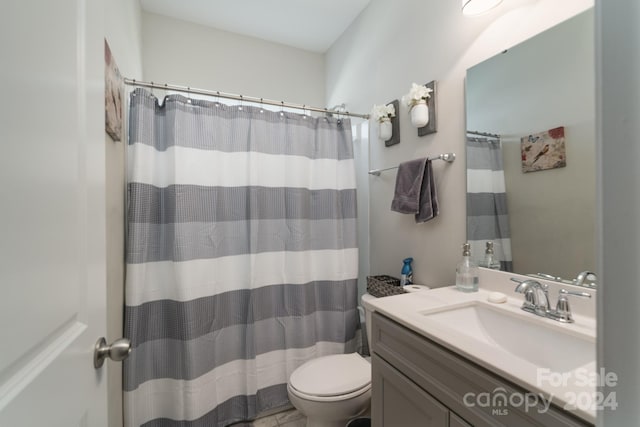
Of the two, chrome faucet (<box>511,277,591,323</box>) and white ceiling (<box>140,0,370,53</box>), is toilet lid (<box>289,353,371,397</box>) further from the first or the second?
white ceiling (<box>140,0,370,53</box>)

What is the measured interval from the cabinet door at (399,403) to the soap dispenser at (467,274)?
499 mm

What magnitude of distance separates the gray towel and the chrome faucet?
522 mm

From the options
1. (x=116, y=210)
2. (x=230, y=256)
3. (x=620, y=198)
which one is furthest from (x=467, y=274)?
(x=116, y=210)

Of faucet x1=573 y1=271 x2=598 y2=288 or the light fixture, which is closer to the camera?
faucet x1=573 y1=271 x2=598 y2=288

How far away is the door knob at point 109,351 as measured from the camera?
58cm

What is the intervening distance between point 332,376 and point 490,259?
0.96m

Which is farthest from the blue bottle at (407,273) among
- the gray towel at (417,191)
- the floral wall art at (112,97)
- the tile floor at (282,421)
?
the floral wall art at (112,97)

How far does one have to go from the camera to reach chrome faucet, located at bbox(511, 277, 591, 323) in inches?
32.9

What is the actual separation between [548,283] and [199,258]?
1604 millimetres

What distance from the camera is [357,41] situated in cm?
206

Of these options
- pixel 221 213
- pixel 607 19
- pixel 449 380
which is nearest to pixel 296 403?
pixel 449 380

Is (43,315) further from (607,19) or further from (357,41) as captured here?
(357,41)

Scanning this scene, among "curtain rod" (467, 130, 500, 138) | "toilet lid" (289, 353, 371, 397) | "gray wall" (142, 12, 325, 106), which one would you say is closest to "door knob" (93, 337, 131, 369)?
"toilet lid" (289, 353, 371, 397)

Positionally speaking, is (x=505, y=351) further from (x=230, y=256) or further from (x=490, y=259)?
(x=230, y=256)
